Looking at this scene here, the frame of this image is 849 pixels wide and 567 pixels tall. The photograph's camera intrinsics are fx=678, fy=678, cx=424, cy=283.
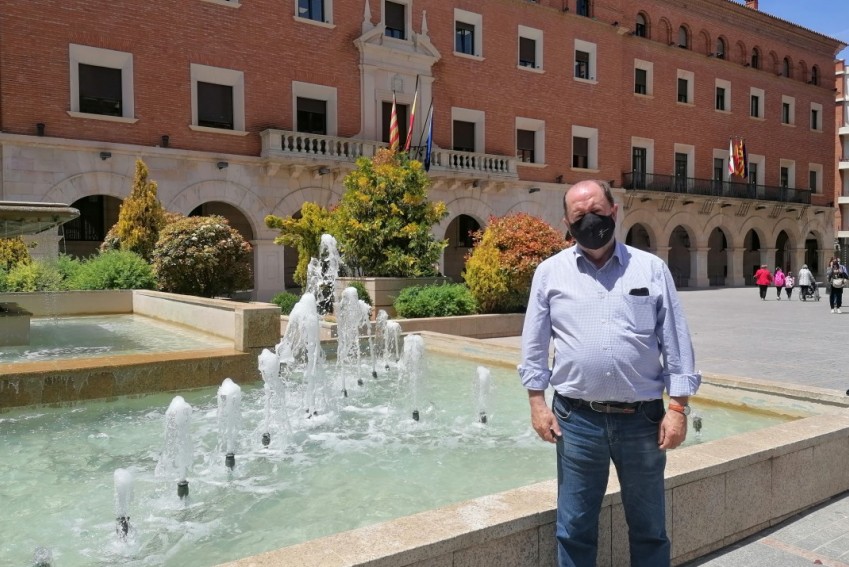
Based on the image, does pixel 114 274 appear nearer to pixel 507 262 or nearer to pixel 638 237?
pixel 507 262

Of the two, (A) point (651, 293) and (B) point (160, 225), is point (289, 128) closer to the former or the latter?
(B) point (160, 225)

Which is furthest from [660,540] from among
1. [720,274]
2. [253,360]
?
[720,274]

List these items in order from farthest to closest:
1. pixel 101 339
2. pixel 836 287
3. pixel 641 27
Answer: pixel 641 27 < pixel 836 287 < pixel 101 339

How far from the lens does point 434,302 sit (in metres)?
12.6

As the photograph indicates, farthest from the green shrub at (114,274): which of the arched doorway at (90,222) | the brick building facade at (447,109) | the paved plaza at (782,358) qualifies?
the paved plaza at (782,358)

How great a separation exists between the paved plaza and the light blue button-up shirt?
A: 1.41 metres

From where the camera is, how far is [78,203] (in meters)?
21.0

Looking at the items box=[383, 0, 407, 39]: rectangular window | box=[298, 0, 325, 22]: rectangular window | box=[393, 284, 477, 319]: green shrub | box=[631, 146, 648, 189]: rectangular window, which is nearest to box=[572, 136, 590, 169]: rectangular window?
box=[631, 146, 648, 189]: rectangular window

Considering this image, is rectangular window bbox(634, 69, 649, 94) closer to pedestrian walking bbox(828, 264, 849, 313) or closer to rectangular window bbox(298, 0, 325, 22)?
pedestrian walking bbox(828, 264, 849, 313)

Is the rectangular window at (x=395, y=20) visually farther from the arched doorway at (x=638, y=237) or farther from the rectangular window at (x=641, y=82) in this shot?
the arched doorway at (x=638, y=237)

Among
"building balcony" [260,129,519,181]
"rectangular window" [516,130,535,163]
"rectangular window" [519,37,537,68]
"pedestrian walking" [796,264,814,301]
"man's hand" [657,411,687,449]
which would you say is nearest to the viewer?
"man's hand" [657,411,687,449]

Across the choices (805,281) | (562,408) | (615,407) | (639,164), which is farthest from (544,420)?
(639,164)

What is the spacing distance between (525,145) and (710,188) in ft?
36.9

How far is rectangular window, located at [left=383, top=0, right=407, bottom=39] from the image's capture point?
2303 cm
